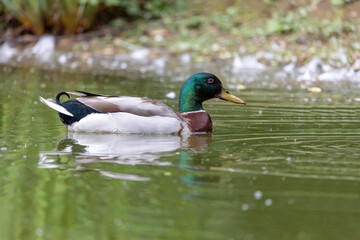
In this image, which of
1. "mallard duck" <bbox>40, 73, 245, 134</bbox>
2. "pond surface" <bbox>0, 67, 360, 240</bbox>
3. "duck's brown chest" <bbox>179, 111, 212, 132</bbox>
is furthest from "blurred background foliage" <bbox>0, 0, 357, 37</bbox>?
"mallard duck" <bbox>40, 73, 245, 134</bbox>

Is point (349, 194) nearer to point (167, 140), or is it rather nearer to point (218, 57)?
point (167, 140)

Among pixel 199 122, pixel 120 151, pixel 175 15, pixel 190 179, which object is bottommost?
pixel 190 179

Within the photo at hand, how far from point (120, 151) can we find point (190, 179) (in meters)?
1.27

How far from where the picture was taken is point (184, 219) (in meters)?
4.30

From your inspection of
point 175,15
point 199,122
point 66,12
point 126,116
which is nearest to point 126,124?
point 126,116

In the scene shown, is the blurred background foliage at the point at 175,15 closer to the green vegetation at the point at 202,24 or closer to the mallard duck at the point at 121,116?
the green vegetation at the point at 202,24

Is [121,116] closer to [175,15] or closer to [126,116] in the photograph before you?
[126,116]

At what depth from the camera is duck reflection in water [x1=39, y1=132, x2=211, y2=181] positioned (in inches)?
227

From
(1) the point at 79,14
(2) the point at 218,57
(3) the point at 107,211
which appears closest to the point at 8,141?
(3) the point at 107,211

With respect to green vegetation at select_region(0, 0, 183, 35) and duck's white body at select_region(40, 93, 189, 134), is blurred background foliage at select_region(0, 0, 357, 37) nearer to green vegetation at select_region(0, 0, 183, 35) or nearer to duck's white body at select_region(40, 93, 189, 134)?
green vegetation at select_region(0, 0, 183, 35)

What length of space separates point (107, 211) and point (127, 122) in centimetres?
293

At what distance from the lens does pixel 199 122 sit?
24.8 feet

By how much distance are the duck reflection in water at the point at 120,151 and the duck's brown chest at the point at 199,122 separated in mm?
97

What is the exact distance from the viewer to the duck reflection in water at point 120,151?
5762mm
